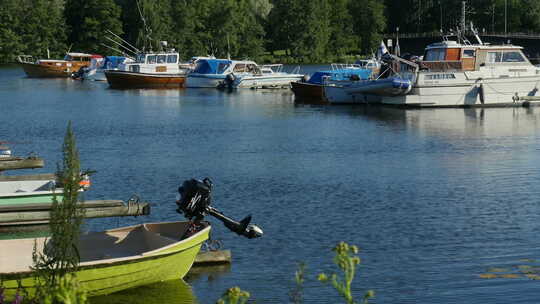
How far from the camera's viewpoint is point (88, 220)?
889 inches

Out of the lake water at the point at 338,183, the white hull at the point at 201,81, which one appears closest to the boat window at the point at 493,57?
the lake water at the point at 338,183

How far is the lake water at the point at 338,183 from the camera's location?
60.2ft

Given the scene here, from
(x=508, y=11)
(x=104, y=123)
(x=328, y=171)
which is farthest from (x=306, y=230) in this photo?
(x=508, y=11)

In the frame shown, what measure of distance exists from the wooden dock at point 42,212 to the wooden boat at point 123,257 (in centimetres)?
295

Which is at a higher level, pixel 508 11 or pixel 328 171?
pixel 508 11

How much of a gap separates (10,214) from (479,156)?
19.9 metres

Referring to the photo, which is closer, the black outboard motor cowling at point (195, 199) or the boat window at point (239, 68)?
the black outboard motor cowling at point (195, 199)

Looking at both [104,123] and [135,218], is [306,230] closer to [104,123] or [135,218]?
[135,218]

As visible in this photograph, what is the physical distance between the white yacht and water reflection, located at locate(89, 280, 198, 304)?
39.0 meters

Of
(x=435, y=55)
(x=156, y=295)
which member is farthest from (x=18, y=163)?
(x=435, y=55)

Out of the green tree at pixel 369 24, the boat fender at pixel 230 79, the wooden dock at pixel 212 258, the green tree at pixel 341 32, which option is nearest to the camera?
the wooden dock at pixel 212 258

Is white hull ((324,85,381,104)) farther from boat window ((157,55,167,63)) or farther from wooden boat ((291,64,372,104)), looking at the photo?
boat window ((157,55,167,63))

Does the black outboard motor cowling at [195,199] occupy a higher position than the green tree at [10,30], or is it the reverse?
the green tree at [10,30]

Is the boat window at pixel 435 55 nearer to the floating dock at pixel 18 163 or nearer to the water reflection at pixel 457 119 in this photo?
the water reflection at pixel 457 119
